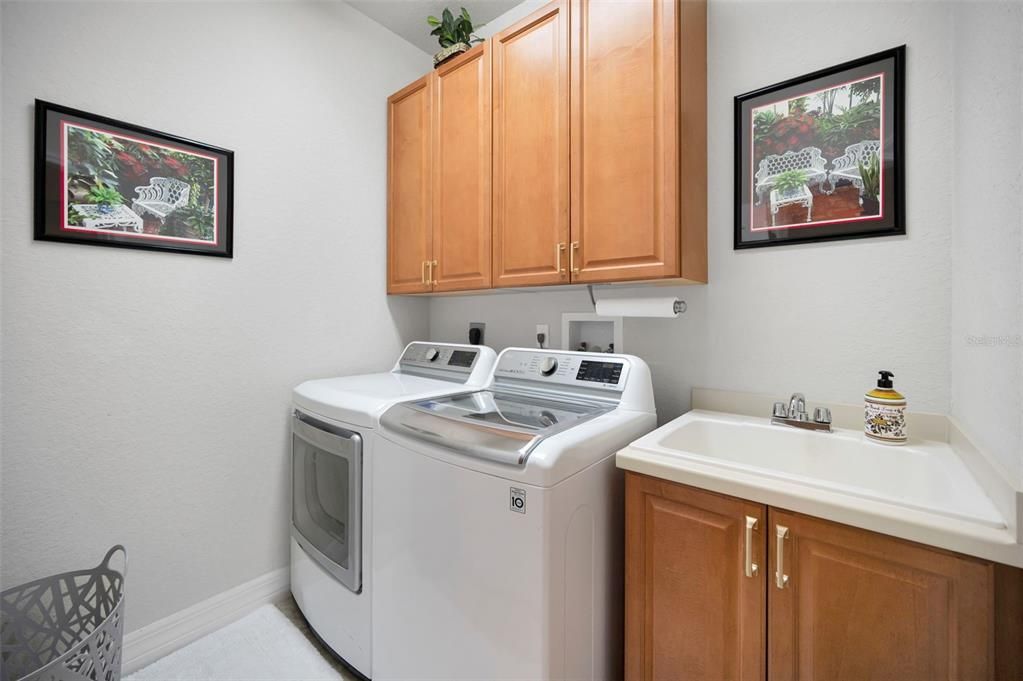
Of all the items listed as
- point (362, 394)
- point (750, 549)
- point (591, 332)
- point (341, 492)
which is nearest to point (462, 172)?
point (591, 332)

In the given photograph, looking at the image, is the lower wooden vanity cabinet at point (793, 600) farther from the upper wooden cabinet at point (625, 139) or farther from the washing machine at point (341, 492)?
the washing machine at point (341, 492)

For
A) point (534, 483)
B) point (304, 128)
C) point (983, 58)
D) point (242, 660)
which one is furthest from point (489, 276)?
point (242, 660)

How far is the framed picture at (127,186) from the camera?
1.32 m

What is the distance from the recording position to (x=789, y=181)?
1419 mm

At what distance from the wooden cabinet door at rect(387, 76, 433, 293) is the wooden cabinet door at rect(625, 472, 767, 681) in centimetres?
145

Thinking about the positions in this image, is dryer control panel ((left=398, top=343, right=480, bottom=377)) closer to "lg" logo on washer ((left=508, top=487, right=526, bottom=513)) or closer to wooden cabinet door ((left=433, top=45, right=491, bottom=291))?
wooden cabinet door ((left=433, top=45, right=491, bottom=291))

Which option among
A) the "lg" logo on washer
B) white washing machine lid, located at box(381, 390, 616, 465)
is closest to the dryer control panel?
white washing machine lid, located at box(381, 390, 616, 465)

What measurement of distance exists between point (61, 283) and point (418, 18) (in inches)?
79.1

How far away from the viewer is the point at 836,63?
4.40 ft

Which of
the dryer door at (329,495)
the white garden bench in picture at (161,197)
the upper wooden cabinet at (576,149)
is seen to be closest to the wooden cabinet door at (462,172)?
the upper wooden cabinet at (576,149)

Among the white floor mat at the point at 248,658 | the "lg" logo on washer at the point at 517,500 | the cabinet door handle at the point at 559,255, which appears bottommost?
the white floor mat at the point at 248,658

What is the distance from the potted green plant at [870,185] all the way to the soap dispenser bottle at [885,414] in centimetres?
52

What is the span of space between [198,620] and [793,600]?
2.09 m

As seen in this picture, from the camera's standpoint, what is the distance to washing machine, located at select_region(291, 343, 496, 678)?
1394 millimetres
